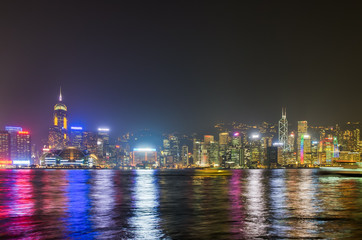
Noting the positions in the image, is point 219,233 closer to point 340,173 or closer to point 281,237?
point 281,237

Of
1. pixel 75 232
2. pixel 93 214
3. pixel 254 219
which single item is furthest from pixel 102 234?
pixel 254 219

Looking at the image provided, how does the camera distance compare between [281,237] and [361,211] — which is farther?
[361,211]

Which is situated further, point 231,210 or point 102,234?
point 231,210

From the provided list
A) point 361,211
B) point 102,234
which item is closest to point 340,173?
point 361,211

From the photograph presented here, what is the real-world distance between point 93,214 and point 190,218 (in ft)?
29.9

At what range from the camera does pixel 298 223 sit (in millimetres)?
30422

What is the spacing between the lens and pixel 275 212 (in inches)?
1454

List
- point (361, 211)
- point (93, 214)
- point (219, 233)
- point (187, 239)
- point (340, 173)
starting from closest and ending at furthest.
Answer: point (187, 239) < point (219, 233) < point (93, 214) < point (361, 211) < point (340, 173)

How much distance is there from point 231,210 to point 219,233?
40.6ft

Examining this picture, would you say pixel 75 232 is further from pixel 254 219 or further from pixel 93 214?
pixel 254 219

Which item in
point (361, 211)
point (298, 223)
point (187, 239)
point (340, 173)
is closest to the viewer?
point (187, 239)

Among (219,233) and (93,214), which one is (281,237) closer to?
(219,233)

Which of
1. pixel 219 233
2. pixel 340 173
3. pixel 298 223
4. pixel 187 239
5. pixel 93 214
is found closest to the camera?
pixel 187 239

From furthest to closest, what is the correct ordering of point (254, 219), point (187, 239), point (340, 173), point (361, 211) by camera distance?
point (340, 173) < point (361, 211) < point (254, 219) < point (187, 239)
